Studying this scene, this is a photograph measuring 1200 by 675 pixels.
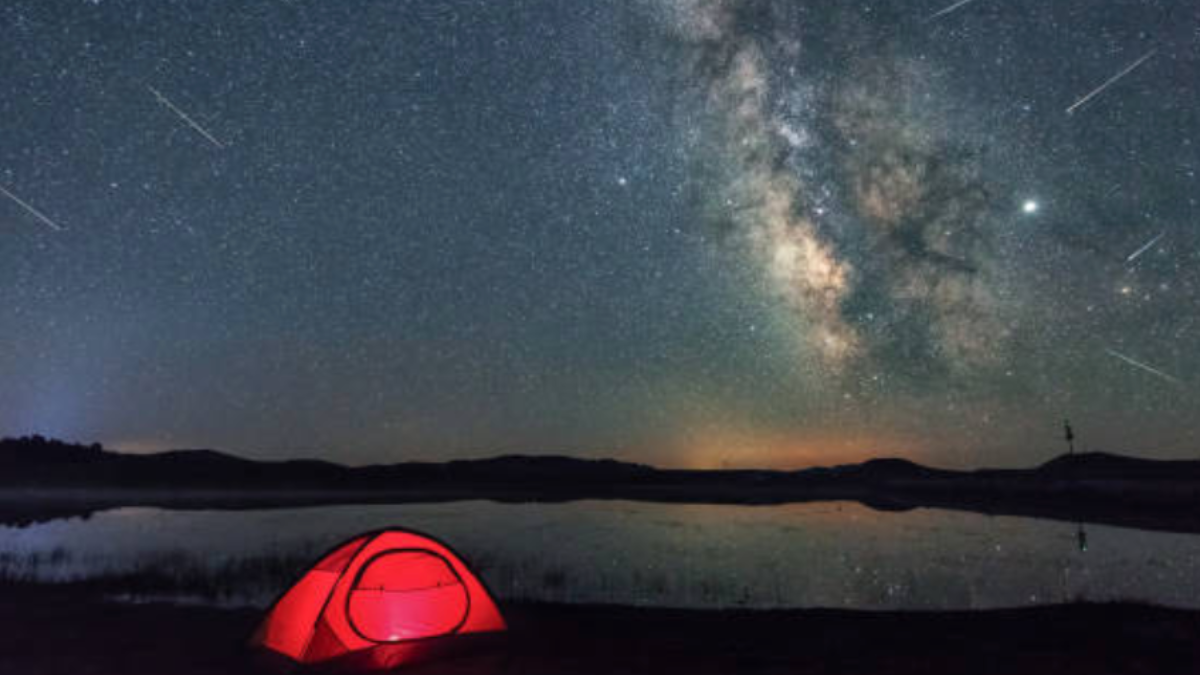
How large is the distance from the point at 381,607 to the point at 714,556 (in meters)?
19.6

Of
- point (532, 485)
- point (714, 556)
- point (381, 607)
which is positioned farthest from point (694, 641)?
point (532, 485)

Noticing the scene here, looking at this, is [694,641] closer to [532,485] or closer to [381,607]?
[381,607]

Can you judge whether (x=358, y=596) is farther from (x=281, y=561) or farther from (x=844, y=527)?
(x=844, y=527)

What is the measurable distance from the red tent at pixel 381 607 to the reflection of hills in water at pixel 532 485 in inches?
1575

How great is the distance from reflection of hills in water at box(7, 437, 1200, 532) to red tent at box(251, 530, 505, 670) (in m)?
40.0

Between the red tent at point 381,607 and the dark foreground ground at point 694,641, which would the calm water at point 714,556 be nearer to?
the dark foreground ground at point 694,641

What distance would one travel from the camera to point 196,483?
104062 millimetres

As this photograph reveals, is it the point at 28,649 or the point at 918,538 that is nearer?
the point at 28,649

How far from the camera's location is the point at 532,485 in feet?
385

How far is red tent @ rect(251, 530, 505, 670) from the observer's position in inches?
375

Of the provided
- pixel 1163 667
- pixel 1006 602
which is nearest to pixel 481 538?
pixel 1006 602

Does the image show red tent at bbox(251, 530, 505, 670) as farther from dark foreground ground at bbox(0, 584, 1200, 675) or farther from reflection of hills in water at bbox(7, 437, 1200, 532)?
reflection of hills in water at bbox(7, 437, 1200, 532)

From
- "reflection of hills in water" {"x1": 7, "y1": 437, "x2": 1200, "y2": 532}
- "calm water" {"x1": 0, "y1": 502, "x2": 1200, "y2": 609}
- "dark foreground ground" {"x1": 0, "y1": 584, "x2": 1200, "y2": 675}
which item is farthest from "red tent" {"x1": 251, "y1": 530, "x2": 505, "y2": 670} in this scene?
"reflection of hills in water" {"x1": 7, "y1": 437, "x2": 1200, "y2": 532}

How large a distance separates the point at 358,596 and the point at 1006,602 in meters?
15.1
